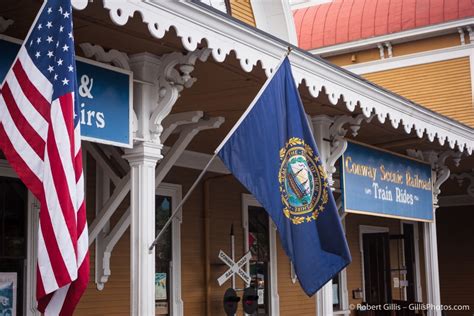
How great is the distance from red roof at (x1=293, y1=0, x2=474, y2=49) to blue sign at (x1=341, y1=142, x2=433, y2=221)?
7985 millimetres

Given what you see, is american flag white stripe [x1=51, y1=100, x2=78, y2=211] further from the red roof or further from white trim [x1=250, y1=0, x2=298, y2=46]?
the red roof

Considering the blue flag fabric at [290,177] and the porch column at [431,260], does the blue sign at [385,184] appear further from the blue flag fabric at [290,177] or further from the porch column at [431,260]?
the blue flag fabric at [290,177]

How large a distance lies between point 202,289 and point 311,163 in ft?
18.4

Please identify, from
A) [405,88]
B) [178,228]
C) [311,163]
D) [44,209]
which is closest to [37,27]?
[44,209]

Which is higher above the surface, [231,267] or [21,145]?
[21,145]

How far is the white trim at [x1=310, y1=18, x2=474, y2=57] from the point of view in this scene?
18906 millimetres

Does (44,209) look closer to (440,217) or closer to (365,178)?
(365,178)

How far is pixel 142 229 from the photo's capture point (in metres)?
6.64

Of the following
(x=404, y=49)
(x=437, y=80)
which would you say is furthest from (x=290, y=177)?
(x=404, y=49)

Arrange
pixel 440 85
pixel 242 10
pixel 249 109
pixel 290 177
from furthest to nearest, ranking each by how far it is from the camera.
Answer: pixel 440 85
pixel 242 10
pixel 290 177
pixel 249 109

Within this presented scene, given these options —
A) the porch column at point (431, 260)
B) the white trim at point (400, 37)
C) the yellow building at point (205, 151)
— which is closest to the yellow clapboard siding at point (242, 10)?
the yellow building at point (205, 151)

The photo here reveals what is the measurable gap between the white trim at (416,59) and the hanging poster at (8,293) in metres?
13.1

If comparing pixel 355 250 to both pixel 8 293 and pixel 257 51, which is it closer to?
pixel 8 293

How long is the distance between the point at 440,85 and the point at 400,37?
1.52 m
